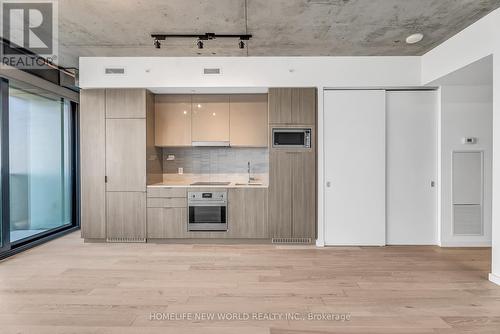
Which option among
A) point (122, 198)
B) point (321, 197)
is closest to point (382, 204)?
point (321, 197)

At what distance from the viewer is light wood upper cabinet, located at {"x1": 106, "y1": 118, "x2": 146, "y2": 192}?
418 centimetres

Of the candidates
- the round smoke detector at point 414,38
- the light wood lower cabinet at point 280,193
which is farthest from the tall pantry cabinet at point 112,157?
the round smoke detector at point 414,38

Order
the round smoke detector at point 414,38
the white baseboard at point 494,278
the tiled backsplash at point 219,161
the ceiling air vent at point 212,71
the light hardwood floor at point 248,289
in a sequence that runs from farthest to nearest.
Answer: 1. the tiled backsplash at point 219,161
2. the ceiling air vent at point 212,71
3. the round smoke detector at point 414,38
4. the white baseboard at point 494,278
5. the light hardwood floor at point 248,289

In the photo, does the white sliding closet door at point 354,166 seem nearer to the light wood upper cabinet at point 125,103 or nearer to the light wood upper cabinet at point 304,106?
the light wood upper cabinet at point 304,106

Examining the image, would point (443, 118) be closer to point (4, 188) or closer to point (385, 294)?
point (385, 294)

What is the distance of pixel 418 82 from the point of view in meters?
4.12

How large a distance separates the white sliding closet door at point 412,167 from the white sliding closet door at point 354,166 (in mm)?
177

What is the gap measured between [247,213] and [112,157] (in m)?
2.20

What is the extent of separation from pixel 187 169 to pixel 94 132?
1.53m

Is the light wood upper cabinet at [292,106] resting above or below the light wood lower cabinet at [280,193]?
above

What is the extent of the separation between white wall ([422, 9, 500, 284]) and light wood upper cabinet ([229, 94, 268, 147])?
2489 mm

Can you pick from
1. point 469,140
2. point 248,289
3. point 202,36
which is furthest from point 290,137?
point 469,140

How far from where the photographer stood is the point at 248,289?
8.85 feet

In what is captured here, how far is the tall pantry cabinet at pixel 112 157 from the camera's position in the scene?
418 centimetres
